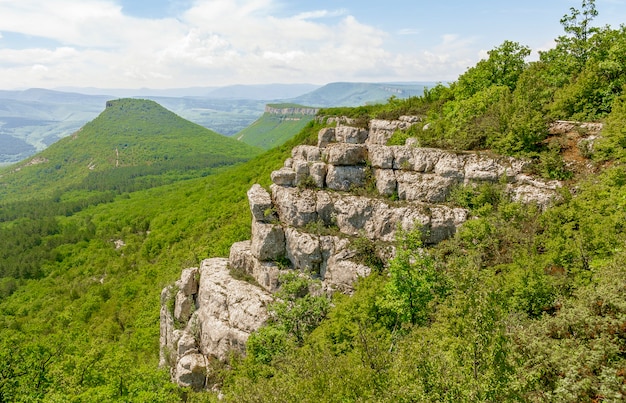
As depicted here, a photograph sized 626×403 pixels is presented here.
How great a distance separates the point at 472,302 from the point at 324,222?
20884 mm

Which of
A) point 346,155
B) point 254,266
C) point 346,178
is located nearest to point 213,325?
point 254,266

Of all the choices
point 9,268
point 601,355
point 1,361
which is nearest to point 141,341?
point 1,361

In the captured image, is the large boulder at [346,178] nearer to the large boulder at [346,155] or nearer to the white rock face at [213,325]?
the large boulder at [346,155]

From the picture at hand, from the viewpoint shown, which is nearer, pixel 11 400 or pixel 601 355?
pixel 601 355

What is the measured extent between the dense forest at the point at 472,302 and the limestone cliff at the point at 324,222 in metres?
1.46

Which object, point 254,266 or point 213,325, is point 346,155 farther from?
point 213,325

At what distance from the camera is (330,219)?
33.7 meters

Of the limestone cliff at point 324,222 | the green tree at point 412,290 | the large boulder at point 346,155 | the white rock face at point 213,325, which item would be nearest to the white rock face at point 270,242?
the limestone cliff at point 324,222

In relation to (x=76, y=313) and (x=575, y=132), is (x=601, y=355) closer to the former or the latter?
(x=575, y=132)

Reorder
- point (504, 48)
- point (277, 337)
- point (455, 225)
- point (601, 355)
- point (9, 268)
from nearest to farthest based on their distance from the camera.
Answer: point (601, 355), point (277, 337), point (455, 225), point (504, 48), point (9, 268)

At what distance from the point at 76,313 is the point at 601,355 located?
7443 centimetres

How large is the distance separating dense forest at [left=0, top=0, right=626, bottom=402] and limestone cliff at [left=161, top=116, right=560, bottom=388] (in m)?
1.46

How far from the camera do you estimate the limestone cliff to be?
30109 mm

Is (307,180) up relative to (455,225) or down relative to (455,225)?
up
